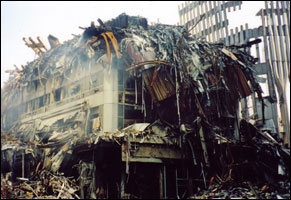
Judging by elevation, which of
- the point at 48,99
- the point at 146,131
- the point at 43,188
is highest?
the point at 48,99

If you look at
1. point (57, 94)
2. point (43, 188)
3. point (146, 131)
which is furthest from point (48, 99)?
point (146, 131)

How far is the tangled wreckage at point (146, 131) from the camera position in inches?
603

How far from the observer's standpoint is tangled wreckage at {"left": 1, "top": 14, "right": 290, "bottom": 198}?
1531 centimetres

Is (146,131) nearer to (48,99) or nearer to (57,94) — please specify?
(57,94)

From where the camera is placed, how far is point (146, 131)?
49.8 ft

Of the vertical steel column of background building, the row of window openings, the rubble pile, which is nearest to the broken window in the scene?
the row of window openings

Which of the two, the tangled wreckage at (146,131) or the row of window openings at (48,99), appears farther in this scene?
the row of window openings at (48,99)

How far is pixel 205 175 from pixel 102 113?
6.41 meters

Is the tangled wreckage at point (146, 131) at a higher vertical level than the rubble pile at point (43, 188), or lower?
higher

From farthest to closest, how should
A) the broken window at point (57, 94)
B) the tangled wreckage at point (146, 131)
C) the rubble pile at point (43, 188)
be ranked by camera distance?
the broken window at point (57, 94) < the tangled wreckage at point (146, 131) < the rubble pile at point (43, 188)

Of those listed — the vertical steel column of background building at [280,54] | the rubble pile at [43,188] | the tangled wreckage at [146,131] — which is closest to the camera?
the rubble pile at [43,188]

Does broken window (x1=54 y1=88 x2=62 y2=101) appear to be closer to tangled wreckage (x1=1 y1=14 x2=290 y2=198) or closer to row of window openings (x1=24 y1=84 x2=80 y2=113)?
row of window openings (x1=24 y1=84 x2=80 y2=113)

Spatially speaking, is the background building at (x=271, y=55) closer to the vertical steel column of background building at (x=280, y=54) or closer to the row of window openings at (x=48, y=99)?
the vertical steel column of background building at (x=280, y=54)

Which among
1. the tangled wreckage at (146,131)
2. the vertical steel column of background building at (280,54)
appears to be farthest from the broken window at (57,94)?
the vertical steel column of background building at (280,54)
